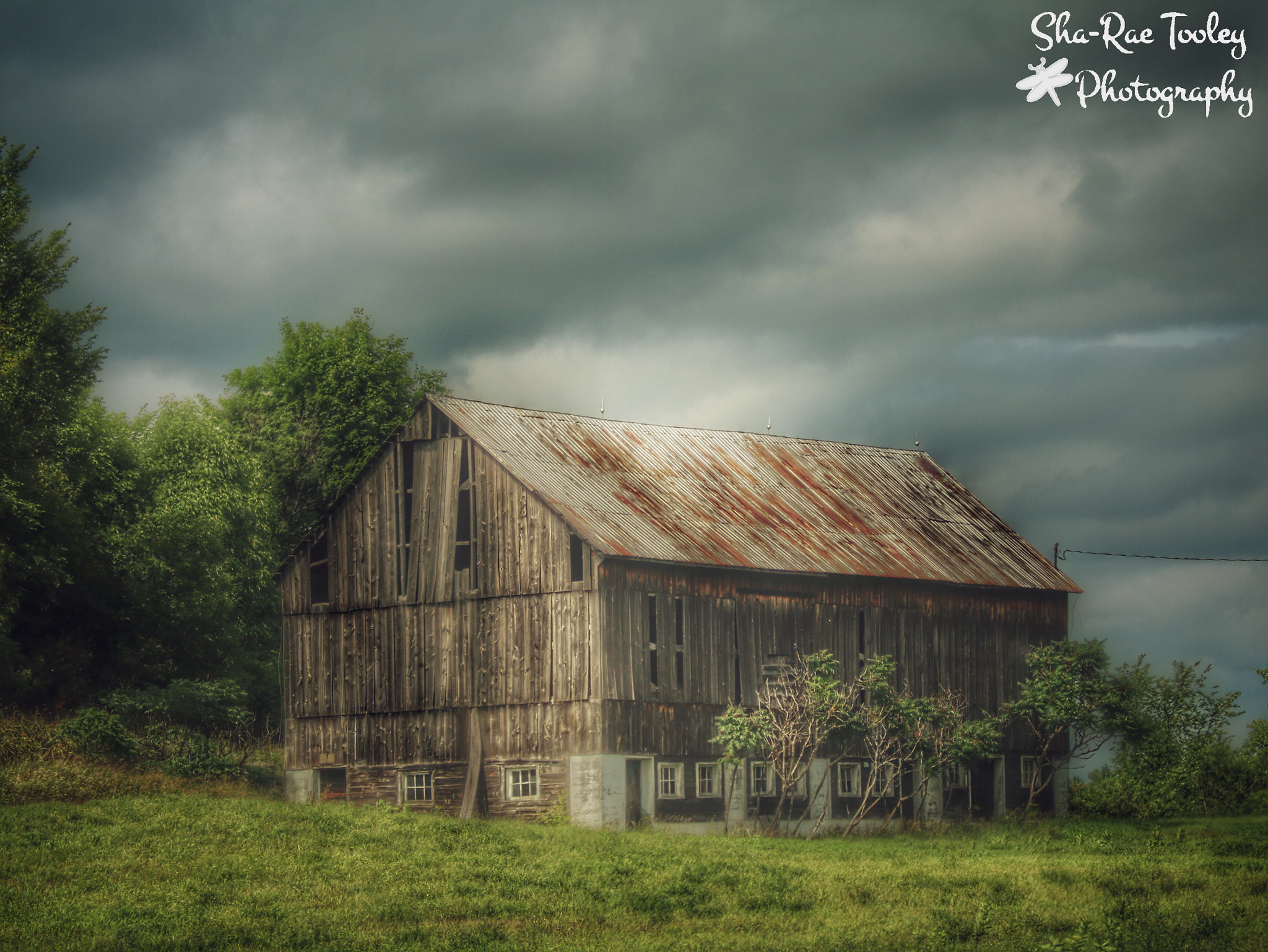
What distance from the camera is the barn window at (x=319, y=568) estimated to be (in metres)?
39.5

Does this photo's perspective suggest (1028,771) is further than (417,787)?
Yes

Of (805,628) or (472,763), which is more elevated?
(805,628)

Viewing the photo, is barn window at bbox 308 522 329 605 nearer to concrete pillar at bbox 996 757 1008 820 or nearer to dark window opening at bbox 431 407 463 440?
dark window opening at bbox 431 407 463 440

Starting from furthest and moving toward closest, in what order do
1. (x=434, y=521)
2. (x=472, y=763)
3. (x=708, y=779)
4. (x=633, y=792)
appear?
(x=434, y=521)
(x=708, y=779)
(x=472, y=763)
(x=633, y=792)

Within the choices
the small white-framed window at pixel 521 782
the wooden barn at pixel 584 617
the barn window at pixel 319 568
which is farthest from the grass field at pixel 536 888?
the barn window at pixel 319 568

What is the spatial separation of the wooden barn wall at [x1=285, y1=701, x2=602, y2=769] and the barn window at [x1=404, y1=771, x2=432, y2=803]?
1.20 feet

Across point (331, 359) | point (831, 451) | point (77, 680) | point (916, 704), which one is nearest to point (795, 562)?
point (916, 704)

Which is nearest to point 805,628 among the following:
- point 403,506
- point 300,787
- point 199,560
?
point 403,506

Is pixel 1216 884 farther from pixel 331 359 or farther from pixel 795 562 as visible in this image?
pixel 331 359

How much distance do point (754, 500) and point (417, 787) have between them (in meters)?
11.9

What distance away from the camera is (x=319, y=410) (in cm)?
5962

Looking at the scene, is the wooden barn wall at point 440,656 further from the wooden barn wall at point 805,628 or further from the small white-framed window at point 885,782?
the small white-framed window at point 885,782

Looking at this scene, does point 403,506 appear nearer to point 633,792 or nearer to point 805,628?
point 633,792

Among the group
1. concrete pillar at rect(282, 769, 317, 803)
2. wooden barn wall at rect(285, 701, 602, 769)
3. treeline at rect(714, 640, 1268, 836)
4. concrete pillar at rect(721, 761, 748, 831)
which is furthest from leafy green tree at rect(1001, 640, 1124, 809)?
concrete pillar at rect(282, 769, 317, 803)
